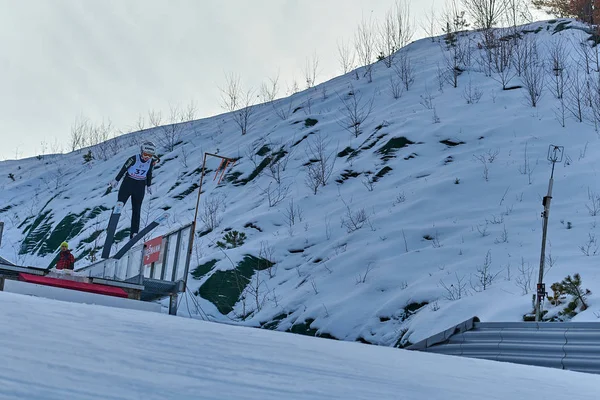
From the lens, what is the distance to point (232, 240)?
745 inches

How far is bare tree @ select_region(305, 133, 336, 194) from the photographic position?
69.5ft

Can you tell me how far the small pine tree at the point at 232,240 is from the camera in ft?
62.0

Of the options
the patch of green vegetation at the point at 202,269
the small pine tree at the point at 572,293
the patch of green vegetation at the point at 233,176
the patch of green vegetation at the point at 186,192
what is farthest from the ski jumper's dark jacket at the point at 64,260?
the patch of green vegetation at the point at 233,176

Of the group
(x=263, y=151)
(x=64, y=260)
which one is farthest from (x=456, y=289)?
(x=263, y=151)

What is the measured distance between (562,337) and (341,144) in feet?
50.3

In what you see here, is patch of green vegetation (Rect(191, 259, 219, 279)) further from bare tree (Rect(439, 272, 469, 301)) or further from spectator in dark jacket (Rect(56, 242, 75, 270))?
bare tree (Rect(439, 272, 469, 301))

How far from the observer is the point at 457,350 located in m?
9.45

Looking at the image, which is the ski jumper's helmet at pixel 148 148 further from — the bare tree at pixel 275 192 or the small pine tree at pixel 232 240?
the bare tree at pixel 275 192

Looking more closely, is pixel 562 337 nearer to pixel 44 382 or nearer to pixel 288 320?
pixel 288 320

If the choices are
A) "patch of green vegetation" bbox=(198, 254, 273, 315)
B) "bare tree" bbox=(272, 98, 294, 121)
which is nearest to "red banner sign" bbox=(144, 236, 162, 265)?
"patch of green vegetation" bbox=(198, 254, 273, 315)

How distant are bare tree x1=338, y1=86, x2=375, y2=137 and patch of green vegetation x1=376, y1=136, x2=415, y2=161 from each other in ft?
7.68

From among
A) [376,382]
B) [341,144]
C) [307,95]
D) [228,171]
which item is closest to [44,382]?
[376,382]

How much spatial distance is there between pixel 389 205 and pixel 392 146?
3.58 m

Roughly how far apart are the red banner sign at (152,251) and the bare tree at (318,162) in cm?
829
